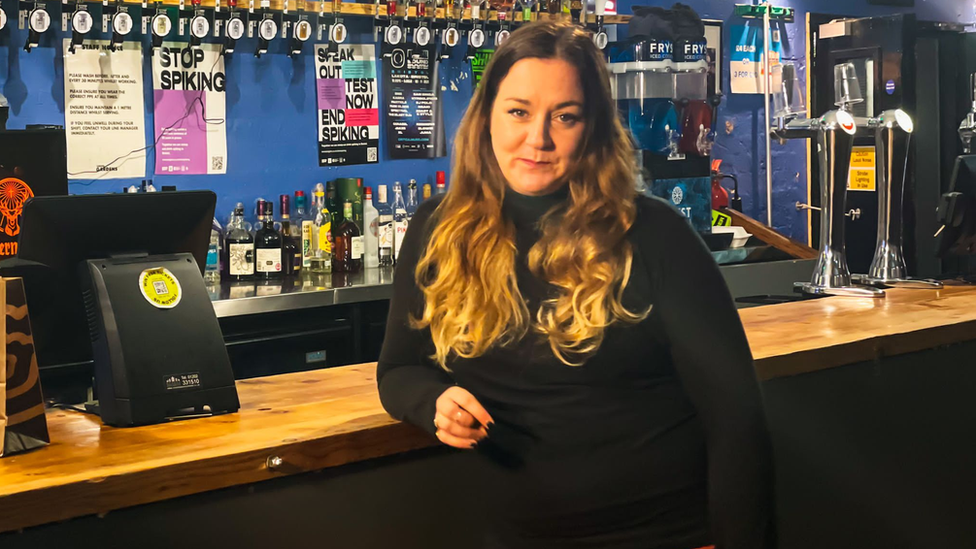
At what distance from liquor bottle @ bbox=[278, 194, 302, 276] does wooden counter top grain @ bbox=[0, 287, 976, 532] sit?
6.56 feet

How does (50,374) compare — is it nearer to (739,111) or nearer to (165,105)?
(165,105)

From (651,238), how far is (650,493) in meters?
0.35

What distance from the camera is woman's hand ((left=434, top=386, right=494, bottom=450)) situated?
144 cm

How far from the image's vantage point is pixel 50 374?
6.07 feet

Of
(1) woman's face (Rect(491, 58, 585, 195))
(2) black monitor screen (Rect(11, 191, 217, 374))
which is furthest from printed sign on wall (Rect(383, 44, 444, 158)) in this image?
(1) woman's face (Rect(491, 58, 585, 195))

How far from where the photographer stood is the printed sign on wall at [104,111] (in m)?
3.88

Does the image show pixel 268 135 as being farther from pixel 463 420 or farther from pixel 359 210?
pixel 463 420

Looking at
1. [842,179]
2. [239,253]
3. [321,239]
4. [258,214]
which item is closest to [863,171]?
[842,179]

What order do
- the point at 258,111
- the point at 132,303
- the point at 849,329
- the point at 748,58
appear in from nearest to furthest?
the point at 132,303, the point at 849,329, the point at 258,111, the point at 748,58

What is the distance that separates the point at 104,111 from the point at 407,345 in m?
2.78

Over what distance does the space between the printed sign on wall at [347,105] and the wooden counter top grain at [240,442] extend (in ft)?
8.11

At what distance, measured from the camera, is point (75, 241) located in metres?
1.76

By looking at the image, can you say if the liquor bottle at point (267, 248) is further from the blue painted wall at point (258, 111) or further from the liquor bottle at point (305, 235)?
the blue painted wall at point (258, 111)

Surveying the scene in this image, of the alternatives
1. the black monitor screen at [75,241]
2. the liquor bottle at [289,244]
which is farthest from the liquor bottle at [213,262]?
the black monitor screen at [75,241]
